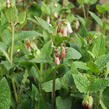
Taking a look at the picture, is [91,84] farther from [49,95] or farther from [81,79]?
[49,95]

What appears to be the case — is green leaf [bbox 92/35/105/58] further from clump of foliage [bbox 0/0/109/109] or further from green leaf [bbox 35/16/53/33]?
green leaf [bbox 35/16/53/33]

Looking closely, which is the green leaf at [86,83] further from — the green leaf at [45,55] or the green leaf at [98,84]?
the green leaf at [45,55]

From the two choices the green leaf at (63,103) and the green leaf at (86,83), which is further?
the green leaf at (63,103)

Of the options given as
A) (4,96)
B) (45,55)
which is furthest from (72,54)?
(4,96)

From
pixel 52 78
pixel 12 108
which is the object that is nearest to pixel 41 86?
pixel 52 78

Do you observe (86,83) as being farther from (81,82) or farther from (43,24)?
(43,24)

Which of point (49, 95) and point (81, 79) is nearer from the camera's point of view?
point (81, 79)

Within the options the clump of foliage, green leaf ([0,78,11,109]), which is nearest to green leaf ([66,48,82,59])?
the clump of foliage

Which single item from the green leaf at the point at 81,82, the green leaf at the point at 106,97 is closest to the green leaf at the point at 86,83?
the green leaf at the point at 81,82

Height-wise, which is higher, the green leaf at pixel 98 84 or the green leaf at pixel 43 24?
the green leaf at pixel 43 24
